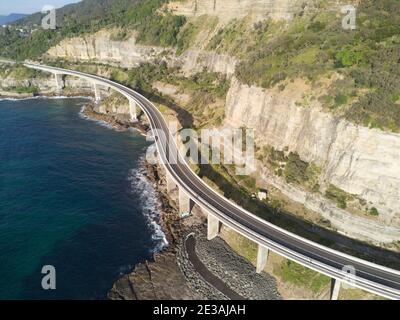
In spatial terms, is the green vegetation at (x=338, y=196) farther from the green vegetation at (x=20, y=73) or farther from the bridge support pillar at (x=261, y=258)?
the green vegetation at (x=20, y=73)

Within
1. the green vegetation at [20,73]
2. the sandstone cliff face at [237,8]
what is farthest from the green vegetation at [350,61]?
the green vegetation at [20,73]

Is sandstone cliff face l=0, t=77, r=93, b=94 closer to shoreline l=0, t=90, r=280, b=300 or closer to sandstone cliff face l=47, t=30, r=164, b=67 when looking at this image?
sandstone cliff face l=47, t=30, r=164, b=67

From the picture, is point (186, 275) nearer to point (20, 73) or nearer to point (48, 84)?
point (48, 84)

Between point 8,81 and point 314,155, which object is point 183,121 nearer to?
point 314,155

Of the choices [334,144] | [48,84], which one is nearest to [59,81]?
[48,84]

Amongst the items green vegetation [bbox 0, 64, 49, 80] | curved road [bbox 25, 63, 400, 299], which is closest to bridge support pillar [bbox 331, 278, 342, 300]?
curved road [bbox 25, 63, 400, 299]

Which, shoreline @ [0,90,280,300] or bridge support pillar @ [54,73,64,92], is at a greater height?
bridge support pillar @ [54,73,64,92]
